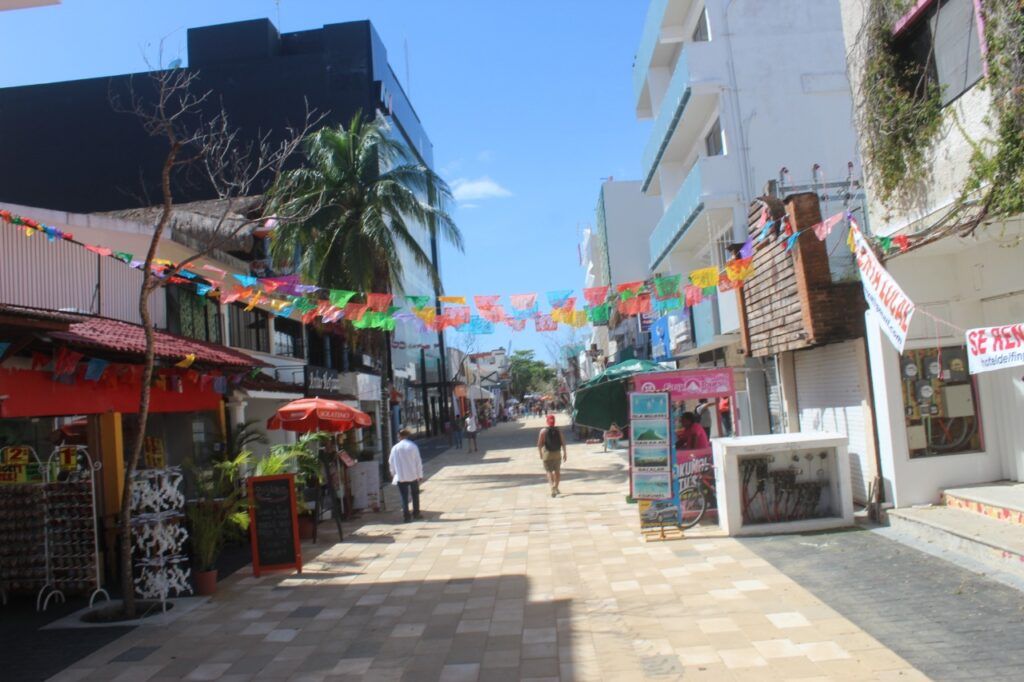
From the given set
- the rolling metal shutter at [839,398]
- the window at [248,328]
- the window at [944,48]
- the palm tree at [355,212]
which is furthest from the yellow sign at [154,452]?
the window at [944,48]

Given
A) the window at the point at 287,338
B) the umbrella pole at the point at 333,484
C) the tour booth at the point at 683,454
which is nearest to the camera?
the tour booth at the point at 683,454

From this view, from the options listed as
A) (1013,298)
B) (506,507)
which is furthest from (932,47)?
(506,507)

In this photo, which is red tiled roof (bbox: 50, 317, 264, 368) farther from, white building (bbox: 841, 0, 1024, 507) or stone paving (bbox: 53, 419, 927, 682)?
white building (bbox: 841, 0, 1024, 507)

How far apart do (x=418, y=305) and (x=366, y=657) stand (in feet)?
27.6

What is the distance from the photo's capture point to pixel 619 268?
4378 centimetres

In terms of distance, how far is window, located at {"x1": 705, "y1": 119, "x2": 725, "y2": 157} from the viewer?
19586mm

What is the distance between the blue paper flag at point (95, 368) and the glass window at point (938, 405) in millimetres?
9762

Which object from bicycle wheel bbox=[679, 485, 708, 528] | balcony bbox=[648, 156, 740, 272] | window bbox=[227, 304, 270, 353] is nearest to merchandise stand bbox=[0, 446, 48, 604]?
bicycle wheel bbox=[679, 485, 708, 528]

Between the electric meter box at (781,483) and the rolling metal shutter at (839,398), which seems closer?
the electric meter box at (781,483)

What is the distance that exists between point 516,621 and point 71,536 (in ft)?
17.2

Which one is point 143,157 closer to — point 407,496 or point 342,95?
point 342,95

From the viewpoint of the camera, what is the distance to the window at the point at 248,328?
720 inches

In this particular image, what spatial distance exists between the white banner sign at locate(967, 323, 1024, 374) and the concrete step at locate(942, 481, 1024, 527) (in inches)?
72.7

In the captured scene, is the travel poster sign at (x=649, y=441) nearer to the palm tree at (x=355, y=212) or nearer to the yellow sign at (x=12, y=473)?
the yellow sign at (x=12, y=473)
